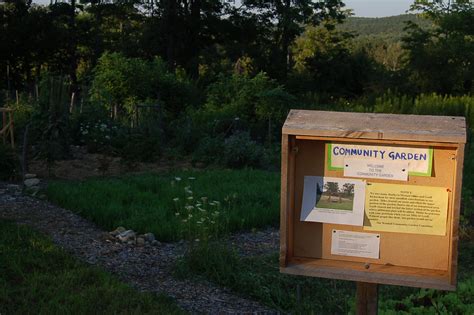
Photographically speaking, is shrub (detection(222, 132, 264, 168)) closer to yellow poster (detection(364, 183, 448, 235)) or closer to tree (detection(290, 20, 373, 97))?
yellow poster (detection(364, 183, 448, 235))

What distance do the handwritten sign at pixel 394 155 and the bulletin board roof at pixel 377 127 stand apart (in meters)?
0.08

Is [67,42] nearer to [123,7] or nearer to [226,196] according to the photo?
[123,7]

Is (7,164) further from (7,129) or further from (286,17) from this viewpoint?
(286,17)

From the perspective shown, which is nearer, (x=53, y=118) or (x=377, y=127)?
(x=377, y=127)

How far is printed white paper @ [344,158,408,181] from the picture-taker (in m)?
2.98

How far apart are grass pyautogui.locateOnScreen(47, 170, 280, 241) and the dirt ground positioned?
2.67ft

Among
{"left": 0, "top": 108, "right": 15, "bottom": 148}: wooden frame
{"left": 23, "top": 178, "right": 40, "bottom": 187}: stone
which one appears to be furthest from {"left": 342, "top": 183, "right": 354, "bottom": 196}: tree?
{"left": 0, "top": 108, "right": 15, "bottom": 148}: wooden frame

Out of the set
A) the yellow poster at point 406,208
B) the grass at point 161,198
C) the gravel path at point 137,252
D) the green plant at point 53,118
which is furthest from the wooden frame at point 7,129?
the yellow poster at point 406,208

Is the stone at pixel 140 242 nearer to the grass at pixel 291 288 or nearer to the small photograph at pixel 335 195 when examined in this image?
the grass at pixel 291 288

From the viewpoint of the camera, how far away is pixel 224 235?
22.2 feet

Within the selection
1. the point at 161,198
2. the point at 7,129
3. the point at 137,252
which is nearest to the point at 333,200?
the point at 137,252

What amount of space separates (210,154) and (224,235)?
5583mm

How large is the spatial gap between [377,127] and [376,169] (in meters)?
0.19

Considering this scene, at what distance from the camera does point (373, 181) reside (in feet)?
9.90
